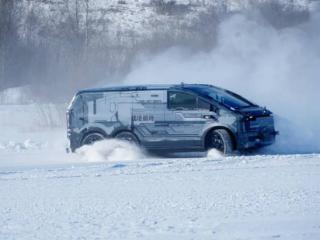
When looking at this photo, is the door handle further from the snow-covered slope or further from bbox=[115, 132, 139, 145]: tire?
the snow-covered slope

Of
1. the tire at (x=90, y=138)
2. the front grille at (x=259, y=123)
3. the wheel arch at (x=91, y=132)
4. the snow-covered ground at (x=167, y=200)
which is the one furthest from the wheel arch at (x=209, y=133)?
the tire at (x=90, y=138)

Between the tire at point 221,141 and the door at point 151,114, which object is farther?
the door at point 151,114

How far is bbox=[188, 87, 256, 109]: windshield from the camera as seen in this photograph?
16.1 meters

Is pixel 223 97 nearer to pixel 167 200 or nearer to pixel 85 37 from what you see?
pixel 167 200

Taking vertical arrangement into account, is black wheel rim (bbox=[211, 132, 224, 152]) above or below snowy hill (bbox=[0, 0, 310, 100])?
below

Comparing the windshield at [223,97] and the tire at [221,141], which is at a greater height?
the windshield at [223,97]

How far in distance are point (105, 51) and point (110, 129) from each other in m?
28.1

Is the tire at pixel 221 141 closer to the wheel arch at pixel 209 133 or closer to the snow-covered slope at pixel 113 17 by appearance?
the wheel arch at pixel 209 133

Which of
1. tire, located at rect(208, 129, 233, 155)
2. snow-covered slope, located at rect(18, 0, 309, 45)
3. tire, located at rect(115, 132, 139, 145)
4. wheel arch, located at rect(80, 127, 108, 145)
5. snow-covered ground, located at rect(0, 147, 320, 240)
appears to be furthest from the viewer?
snow-covered slope, located at rect(18, 0, 309, 45)

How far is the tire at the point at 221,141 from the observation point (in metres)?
15.8

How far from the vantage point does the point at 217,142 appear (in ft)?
52.4

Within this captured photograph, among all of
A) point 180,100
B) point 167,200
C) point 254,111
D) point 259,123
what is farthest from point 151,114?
point 167,200

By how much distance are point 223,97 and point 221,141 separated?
111cm

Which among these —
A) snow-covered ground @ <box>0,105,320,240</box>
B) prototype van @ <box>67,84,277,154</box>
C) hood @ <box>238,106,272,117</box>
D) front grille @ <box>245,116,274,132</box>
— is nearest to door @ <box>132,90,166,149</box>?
prototype van @ <box>67,84,277,154</box>
